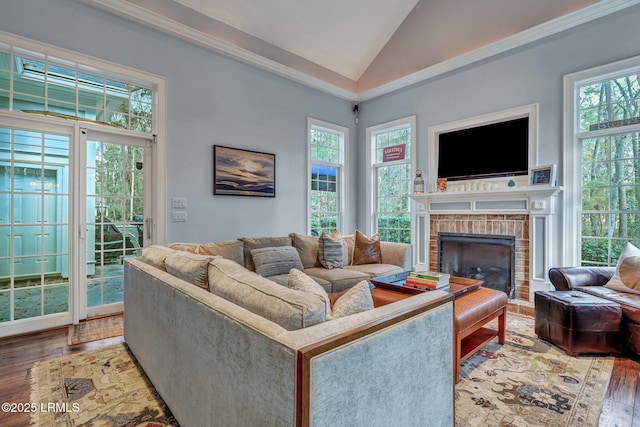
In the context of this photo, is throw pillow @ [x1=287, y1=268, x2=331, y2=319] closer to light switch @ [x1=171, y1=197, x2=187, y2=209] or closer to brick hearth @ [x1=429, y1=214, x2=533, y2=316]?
light switch @ [x1=171, y1=197, x2=187, y2=209]

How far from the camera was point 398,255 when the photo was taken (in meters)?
4.16

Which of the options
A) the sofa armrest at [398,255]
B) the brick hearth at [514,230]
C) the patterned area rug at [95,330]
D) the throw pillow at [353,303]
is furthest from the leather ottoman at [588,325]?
the patterned area rug at [95,330]

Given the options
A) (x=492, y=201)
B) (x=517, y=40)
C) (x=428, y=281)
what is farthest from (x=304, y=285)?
(x=517, y=40)

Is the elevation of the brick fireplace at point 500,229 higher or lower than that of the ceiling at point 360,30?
lower

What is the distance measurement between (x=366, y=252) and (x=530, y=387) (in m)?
2.32

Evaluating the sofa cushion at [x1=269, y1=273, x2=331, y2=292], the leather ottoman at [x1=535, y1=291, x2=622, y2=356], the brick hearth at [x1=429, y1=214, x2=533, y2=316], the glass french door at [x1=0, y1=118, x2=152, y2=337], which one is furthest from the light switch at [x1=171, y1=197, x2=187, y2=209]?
the leather ottoman at [x1=535, y1=291, x2=622, y2=356]

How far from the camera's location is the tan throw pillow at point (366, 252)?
4152 millimetres

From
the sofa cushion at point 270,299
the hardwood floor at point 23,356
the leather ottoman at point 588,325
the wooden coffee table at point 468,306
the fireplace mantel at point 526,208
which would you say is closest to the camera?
the sofa cushion at point 270,299

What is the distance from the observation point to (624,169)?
3.43 meters

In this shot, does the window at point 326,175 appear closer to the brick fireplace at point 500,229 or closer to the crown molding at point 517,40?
the crown molding at point 517,40

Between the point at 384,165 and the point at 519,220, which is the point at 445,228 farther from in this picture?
the point at 384,165

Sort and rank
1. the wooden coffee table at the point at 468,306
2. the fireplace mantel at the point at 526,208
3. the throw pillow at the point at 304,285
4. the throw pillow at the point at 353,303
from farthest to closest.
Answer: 1. the fireplace mantel at the point at 526,208
2. the wooden coffee table at the point at 468,306
3. the throw pillow at the point at 304,285
4. the throw pillow at the point at 353,303

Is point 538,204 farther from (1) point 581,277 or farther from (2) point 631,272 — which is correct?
(2) point 631,272

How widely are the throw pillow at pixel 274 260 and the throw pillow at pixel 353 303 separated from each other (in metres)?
1.99
